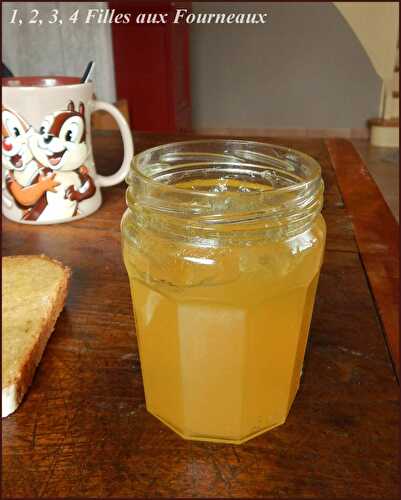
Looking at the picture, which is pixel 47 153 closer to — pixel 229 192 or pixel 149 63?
pixel 229 192

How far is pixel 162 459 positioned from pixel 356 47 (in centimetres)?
342

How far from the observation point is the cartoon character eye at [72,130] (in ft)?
2.28

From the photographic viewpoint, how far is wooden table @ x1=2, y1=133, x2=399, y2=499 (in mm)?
329

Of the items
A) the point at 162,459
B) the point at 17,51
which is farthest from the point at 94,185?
the point at 17,51

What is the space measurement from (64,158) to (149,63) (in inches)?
86.2

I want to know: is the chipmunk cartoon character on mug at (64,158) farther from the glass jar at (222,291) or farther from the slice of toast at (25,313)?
the glass jar at (222,291)

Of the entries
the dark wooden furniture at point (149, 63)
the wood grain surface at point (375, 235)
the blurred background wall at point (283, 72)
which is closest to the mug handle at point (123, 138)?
the wood grain surface at point (375, 235)

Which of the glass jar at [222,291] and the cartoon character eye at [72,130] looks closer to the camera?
the glass jar at [222,291]

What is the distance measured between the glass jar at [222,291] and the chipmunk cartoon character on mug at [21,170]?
360 millimetres

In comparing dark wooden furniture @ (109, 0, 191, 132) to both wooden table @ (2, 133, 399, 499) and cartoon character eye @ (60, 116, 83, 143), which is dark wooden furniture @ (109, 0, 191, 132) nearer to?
cartoon character eye @ (60, 116, 83, 143)

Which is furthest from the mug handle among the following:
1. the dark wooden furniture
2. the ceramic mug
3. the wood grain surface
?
the dark wooden furniture

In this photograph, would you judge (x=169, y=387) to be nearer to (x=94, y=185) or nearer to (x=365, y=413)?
(x=365, y=413)

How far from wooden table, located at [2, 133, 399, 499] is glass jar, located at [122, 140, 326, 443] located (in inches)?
1.0

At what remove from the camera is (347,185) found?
92 cm
